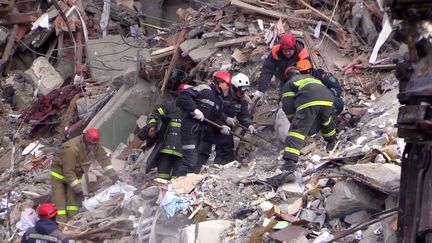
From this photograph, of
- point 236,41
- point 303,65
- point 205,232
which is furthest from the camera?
point 236,41

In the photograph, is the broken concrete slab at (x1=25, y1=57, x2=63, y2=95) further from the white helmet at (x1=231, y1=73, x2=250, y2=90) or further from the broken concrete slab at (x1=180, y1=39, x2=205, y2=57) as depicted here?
the white helmet at (x1=231, y1=73, x2=250, y2=90)

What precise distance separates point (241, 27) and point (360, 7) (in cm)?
209

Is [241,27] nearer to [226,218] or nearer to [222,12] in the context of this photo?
[222,12]

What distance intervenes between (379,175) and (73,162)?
176 inches

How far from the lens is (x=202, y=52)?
12.7 m

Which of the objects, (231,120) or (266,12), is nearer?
(231,120)

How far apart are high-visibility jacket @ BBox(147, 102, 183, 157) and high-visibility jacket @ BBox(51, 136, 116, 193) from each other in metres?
0.99

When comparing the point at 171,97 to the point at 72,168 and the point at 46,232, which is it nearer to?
the point at 72,168

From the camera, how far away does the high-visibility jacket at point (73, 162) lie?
Result: 31.1ft

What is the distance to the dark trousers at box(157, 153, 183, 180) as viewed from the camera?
34.3 feet

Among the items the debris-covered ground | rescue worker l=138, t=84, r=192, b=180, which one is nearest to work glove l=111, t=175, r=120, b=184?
the debris-covered ground

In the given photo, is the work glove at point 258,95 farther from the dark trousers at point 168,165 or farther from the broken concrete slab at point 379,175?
the broken concrete slab at point 379,175

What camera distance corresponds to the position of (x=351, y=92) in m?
11.3

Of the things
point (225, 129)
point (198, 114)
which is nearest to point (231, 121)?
point (225, 129)
